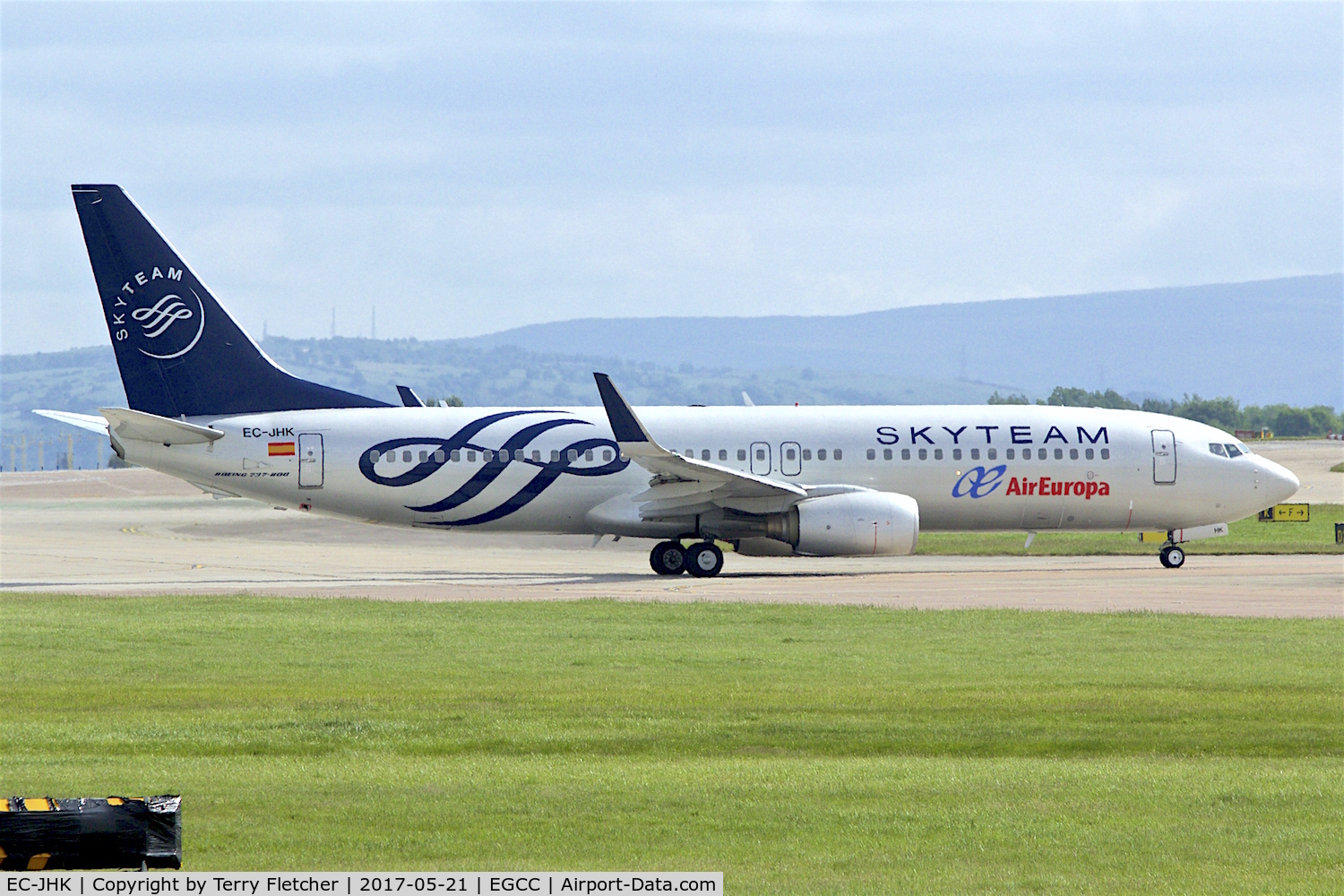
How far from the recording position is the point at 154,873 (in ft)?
26.4

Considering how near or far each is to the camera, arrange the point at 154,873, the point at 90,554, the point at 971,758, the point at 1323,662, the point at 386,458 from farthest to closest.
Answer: the point at 90,554 → the point at 386,458 → the point at 1323,662 → the point at 971,758 → the point at 154,873

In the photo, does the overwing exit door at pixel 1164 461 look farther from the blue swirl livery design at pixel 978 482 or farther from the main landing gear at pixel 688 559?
the main landing gear at pixel 688 559

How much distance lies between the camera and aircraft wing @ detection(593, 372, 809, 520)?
113 feet

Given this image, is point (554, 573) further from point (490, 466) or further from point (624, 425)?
point (624, 425)

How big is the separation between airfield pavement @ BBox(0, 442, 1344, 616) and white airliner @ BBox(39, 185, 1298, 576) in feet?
4.24

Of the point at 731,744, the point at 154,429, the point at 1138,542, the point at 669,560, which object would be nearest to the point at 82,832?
the point at 731,744

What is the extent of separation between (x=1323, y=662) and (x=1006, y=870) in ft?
40.0

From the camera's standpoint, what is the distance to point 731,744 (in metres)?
14.9

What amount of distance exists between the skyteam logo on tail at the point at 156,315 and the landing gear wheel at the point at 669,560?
11611 millimetres

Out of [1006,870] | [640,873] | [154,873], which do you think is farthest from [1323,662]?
[154,873]

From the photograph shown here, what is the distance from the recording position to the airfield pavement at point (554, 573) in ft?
101

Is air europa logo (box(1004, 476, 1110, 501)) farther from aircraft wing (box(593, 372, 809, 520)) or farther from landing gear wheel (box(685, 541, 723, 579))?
landing gear wheel (box(685, 541, 723, 579))

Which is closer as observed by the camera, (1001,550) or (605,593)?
(605,593)

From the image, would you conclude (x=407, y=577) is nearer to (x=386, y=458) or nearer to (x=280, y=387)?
(x=386, y=458)
